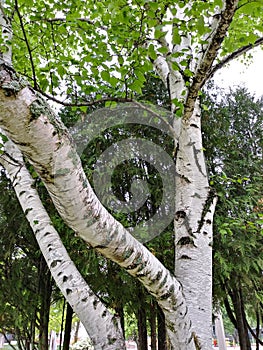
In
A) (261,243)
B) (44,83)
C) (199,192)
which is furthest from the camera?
(261,243)

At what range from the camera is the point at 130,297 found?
4297 mm

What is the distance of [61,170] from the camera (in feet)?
3.46

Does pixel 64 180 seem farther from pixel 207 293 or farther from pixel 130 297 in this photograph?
pixel 130 297

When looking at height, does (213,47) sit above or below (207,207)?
above

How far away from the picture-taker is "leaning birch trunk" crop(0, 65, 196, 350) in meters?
0.95

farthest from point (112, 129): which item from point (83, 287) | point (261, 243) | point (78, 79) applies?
point (83, 287)

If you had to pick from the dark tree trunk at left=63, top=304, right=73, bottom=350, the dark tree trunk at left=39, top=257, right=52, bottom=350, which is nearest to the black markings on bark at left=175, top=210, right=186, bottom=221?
the dark tree trunk at left=39, top=257, right=52, bottom=350

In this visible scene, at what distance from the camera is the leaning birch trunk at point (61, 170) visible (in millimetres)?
947

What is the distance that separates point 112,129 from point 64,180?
3288 mm

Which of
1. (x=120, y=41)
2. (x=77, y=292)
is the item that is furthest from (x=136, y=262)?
(x=120, y=41)

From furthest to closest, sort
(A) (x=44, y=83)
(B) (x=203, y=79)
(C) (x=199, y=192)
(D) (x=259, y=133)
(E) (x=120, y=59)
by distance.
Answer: (D) (x=259, y=133)
(C) (x=199, y=192)
(A) (x=44, y=83)
(E) (x=120, y=59)
(B) (x=203, y=79)

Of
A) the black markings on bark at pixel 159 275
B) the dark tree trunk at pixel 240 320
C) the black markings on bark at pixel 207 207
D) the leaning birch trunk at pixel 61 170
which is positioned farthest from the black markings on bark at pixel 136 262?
the dark tree trunk at pixel 240 320

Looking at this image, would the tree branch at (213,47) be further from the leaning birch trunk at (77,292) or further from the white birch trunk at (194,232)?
the leaning birch trunk at (77,292)

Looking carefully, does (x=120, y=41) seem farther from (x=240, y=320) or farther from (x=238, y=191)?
(x=240, y=320)
